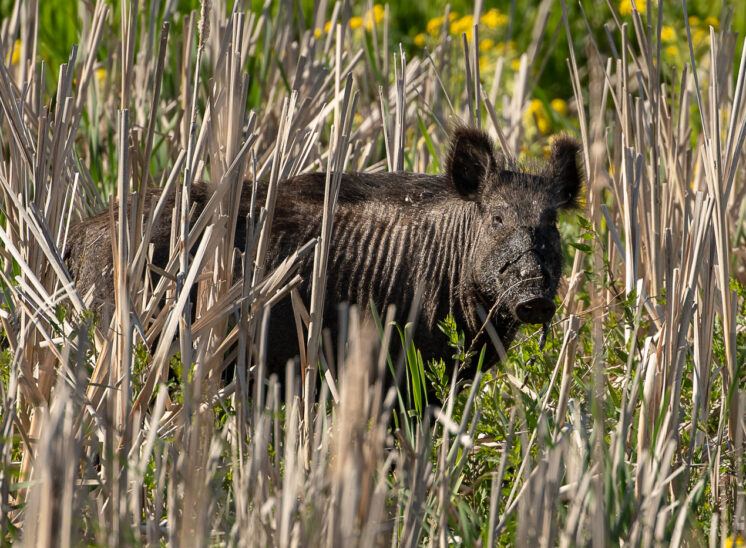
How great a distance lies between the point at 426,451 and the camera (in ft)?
8.23

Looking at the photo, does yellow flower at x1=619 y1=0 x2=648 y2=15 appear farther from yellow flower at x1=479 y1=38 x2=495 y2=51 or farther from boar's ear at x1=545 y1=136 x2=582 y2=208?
boar's ear at x1=545 y1=136 x2=582 y2=208

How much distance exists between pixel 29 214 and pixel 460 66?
4.69 metres

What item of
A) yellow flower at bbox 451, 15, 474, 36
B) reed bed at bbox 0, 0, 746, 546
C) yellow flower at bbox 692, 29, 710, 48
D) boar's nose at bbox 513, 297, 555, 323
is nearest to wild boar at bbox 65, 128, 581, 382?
boar's nose at bbox 513, 297, 555, 323

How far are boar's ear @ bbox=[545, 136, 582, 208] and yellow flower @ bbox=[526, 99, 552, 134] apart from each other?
2.91 meters

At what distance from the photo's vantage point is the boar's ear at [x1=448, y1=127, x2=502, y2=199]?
A: 3.99 m

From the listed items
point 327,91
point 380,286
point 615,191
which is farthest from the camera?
point 327,91

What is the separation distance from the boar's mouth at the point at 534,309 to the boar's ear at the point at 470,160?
59 cm

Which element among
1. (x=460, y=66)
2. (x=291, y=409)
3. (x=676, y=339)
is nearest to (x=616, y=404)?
(x=676, y=339)

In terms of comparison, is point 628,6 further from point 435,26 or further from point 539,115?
point 435,26

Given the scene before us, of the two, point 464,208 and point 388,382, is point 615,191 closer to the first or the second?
point 464,208

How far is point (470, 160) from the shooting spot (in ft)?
13.2

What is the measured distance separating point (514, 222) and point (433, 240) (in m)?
0.37

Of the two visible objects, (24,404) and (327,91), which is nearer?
(24,404)

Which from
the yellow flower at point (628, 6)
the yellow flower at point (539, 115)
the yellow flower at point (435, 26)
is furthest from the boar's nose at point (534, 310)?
the yellow flower at point (435, 26)
